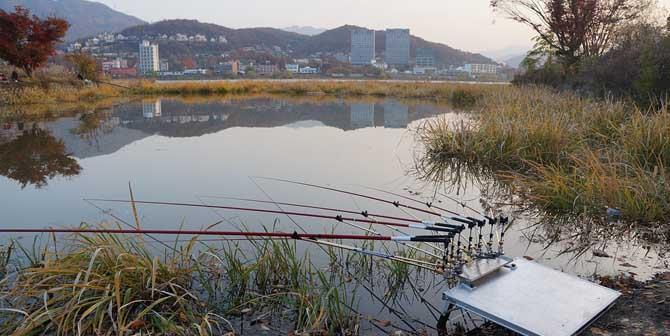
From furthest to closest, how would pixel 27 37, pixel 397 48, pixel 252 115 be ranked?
pixel 397 48, pixel 27 37, pixel 252 115

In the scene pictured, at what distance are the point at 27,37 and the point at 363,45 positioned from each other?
63.5 meters

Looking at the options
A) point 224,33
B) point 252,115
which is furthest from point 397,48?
point 252,115

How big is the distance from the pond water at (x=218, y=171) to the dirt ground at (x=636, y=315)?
1.31ft

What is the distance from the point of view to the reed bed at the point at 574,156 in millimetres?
4242

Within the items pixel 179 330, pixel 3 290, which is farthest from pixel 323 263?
pixel 3 290

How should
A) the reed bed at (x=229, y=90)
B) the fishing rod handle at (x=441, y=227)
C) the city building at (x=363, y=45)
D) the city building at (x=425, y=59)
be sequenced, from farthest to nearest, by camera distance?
the city building at (x=363, y=45)
the city building at (x=425, y=59)
the reed bed at (x=229, y=90)
the fishing rod handle at (x=441, y=227)

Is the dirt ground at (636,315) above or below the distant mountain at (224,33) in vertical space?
below

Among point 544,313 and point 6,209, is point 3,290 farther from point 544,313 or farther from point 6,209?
point 544,313

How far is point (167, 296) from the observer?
2.67 m

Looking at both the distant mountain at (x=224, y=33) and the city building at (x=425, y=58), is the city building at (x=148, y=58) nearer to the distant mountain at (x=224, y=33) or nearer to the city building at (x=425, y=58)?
the distant mountain at (x=224, y=33)

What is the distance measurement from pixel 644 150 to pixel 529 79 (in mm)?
13218

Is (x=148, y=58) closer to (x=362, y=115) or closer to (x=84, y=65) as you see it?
(x=84, y=65)

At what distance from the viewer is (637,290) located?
285 centimetres

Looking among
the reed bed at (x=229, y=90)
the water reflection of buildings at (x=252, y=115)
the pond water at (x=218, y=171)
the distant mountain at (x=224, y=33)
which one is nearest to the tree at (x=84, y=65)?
the reed bed at (x=229, y=90)
